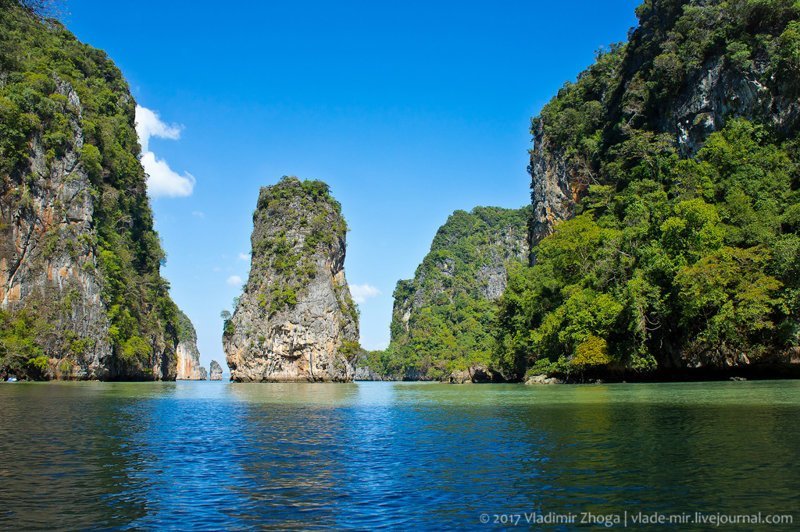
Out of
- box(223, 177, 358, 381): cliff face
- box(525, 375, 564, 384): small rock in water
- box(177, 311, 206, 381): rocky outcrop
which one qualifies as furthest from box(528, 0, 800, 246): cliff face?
box(177, 311, 206, 381): rocky outcrop

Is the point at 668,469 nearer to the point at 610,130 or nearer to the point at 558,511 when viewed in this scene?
the point at 558,511

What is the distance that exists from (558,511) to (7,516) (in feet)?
22.5

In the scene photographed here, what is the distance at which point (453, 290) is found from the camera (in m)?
163

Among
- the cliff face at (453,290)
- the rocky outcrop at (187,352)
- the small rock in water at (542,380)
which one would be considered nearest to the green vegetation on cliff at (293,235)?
the cliff face at (453,290)

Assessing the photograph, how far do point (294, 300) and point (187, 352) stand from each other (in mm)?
103795

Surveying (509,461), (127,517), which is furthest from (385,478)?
(127,517)

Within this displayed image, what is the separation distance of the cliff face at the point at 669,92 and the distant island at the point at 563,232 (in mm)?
190

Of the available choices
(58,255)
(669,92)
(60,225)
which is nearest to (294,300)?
(60,225)

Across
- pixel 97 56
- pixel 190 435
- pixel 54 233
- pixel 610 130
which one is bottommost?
pixel 190 435

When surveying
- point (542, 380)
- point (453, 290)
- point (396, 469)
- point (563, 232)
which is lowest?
point (542, 380)

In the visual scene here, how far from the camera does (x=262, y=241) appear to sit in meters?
104

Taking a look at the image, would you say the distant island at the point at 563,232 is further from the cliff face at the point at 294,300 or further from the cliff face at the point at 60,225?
the cliff face at the point at 294,300

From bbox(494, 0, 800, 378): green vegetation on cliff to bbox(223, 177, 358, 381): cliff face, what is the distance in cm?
4543

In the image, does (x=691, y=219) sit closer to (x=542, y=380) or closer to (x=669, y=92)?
(x=542, y=380)
